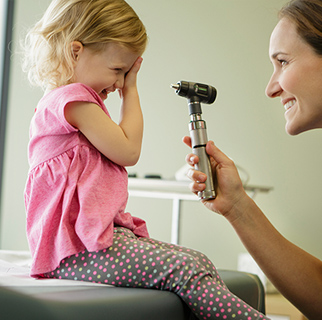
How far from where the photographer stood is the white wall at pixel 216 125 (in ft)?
11.0

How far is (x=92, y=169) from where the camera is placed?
3.44 ft

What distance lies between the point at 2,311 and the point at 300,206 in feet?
9.45

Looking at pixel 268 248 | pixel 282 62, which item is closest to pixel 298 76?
pixel 282 62

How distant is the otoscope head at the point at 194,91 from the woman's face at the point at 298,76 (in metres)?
0.21

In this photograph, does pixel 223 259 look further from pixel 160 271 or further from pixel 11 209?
pixel 160 271

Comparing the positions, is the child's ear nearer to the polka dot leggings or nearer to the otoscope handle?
the otoscope handle

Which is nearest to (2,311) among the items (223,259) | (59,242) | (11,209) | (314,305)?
(59,242)

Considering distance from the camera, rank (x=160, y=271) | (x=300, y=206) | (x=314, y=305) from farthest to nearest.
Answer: (x=300, y=206) → (x=314, y=305) → (x=160, y=271)

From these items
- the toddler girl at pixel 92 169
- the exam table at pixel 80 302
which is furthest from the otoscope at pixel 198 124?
the exam table at pixel 80 302

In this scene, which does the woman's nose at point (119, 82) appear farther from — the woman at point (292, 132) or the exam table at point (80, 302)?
the exam table at point (80, 302)

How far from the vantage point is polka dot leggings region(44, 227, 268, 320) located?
872mm

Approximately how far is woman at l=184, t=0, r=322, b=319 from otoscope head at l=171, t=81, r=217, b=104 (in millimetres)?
112

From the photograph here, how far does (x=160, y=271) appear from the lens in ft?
3.01

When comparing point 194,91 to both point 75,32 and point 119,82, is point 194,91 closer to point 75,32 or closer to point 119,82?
point 119,82
